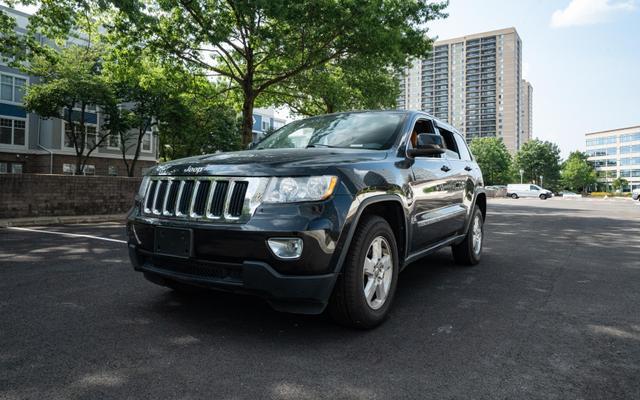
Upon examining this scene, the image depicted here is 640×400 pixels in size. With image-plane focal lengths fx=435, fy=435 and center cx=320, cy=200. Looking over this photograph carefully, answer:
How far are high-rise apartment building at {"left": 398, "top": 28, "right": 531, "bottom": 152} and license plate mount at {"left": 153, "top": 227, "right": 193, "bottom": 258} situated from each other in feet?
429

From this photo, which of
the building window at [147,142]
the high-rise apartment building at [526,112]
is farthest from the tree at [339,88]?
the high-rise apartment building at [526,112]

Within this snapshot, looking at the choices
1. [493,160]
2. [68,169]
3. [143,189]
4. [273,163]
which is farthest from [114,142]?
[493,160]

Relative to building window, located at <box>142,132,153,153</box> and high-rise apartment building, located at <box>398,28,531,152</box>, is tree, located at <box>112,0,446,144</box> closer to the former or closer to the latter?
building window, located at <box>142,132,153,153</box>

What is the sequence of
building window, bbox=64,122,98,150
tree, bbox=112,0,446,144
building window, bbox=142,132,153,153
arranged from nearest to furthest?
1. tree, bbox=112,0,446,144
2. building window, bbox=64,122,98,150
3. building window, bbox=142,132,153,153

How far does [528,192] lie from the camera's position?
48562 millimetres

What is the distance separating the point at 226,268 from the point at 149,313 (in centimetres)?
110

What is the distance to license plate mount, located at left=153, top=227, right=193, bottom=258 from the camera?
2.88 m

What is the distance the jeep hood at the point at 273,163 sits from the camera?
9.18ft

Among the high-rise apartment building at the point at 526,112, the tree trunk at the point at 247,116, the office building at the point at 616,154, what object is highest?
the high-rise apartment building at the point at 526,112

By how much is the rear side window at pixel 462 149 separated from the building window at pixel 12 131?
32639 mm

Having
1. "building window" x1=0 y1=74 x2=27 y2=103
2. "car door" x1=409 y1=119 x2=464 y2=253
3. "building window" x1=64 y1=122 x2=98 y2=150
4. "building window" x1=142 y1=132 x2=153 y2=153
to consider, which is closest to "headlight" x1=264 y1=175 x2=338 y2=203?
"car door" x1=409 y1=119 x2=464 y2=253

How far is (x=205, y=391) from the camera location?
85.4 inches

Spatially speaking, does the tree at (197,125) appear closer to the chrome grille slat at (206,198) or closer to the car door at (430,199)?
the car door at (430,199)

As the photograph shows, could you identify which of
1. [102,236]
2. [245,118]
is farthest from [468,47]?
[102,236]
